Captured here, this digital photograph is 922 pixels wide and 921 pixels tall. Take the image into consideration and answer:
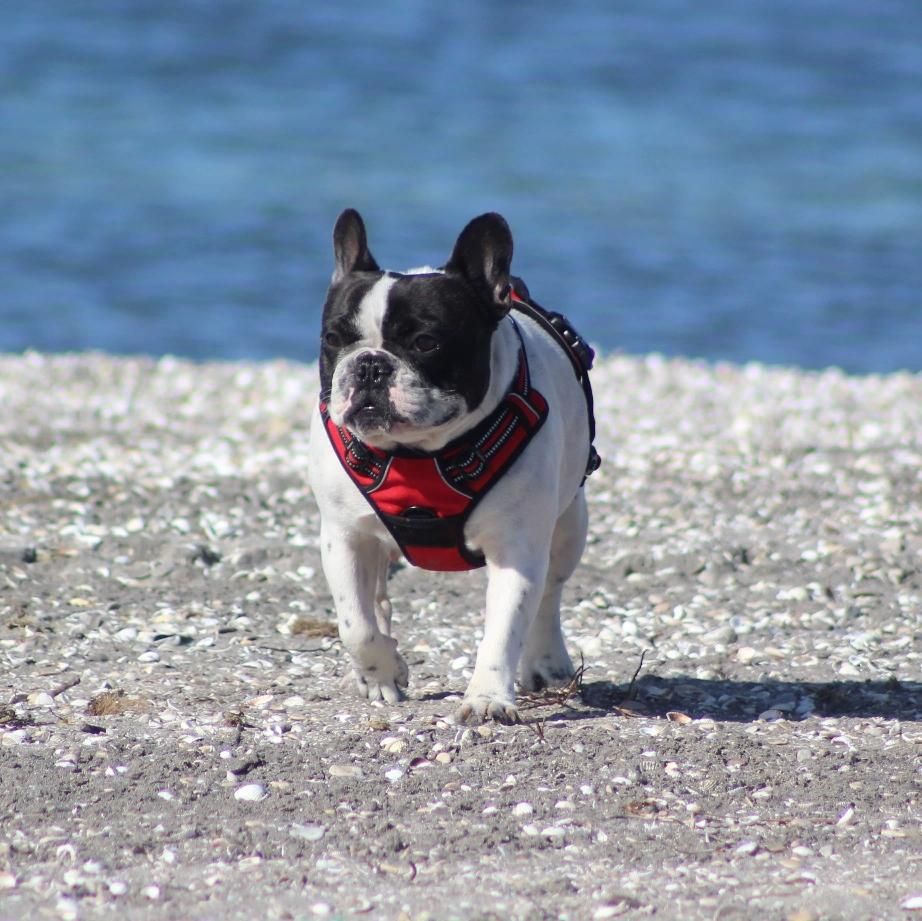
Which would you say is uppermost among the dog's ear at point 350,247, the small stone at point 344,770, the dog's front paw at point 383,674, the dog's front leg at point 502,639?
the dog's ear at point 350,247

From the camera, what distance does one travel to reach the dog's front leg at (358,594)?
205 inches

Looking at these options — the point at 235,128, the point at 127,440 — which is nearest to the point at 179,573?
the point at 127,440

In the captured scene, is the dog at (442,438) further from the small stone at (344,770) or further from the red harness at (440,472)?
the small stone at (344,770)

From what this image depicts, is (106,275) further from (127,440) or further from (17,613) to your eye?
(17,613)

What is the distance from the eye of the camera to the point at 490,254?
16.1ft

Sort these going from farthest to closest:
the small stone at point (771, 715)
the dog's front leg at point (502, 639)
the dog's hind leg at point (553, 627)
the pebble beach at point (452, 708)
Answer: the dog's hind leg at point (553, 627) → the small stone at point (771, 715) → the dog's front leg at point (502, 639) → the pebble beach at point (452, 708)

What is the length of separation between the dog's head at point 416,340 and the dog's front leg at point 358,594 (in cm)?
48

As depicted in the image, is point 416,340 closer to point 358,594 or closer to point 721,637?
point 358,594

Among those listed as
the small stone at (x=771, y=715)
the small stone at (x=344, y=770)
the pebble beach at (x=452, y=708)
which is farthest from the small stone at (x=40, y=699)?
the small stone at (x=771, y=715)

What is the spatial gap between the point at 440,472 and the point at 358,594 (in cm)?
58

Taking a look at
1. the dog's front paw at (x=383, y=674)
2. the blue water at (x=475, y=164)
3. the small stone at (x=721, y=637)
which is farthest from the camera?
the blue water at (x=475, y=164)

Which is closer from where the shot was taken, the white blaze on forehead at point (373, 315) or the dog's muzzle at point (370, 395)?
the dog's muzzle at point (370, 395)

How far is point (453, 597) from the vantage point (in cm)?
707

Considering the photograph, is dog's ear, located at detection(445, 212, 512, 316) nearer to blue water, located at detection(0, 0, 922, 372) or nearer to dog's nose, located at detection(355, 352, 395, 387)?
dog's nose, located at detection(355, 352, 395, 387)
